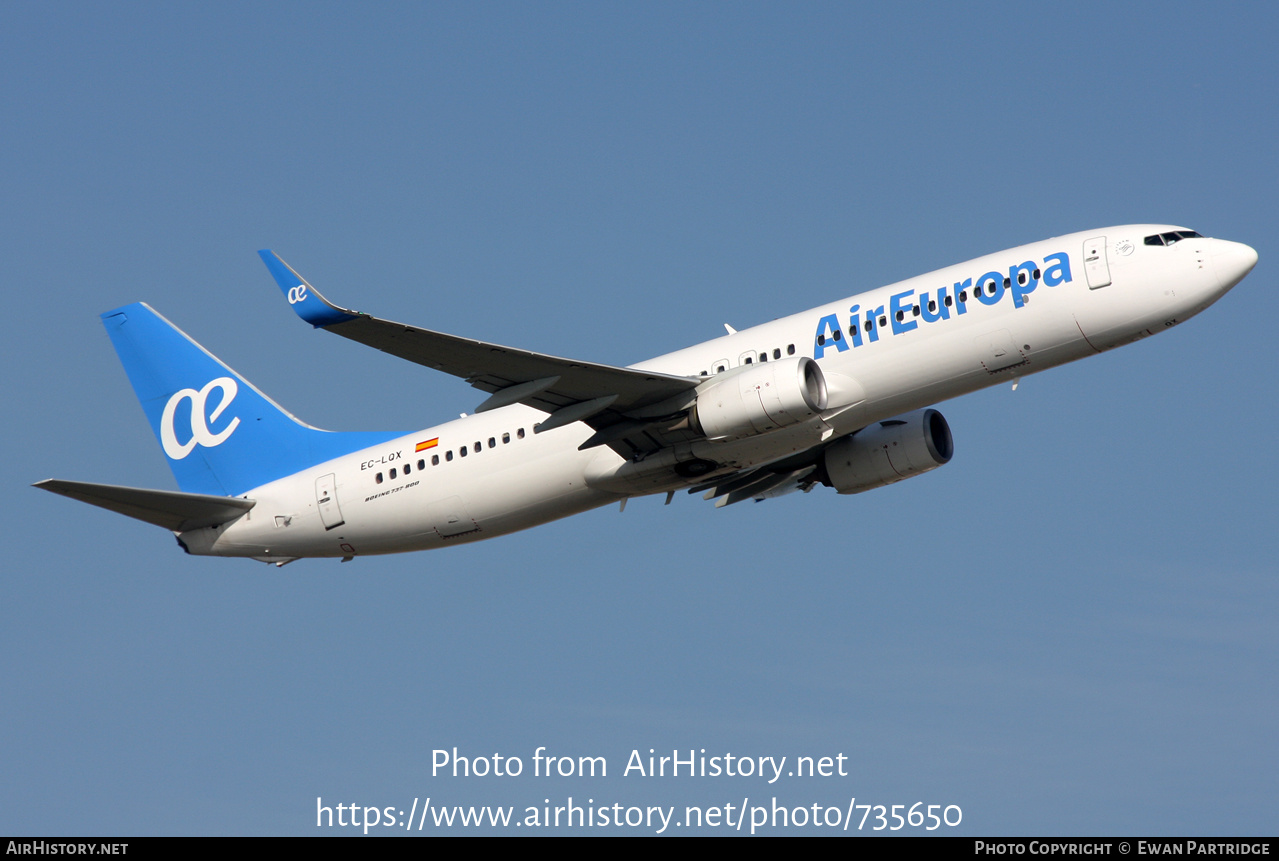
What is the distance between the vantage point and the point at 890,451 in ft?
124

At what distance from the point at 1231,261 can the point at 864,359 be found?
8537mm

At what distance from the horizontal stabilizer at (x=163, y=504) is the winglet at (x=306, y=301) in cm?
822

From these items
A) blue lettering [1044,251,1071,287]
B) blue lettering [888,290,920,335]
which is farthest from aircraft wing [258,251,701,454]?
blue lettering [1044,251,1071,287]

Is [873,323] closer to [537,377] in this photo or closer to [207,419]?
[537,377]

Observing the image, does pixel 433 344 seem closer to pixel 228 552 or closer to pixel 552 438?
pixel 552 438

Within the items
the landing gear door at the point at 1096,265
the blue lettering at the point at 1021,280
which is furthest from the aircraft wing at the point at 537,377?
the landing gear door at the point at 1096,265

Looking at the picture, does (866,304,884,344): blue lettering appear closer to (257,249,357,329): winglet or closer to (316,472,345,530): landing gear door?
(257,249,357,329): winglet

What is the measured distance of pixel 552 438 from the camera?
36.0 m

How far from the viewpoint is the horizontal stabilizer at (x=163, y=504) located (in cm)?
3441

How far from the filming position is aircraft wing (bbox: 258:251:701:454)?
29.2 meters

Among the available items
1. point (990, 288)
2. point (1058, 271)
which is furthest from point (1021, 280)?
point (1058, 271)

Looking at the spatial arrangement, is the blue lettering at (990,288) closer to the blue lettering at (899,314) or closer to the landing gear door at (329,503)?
the blue lettering at (899,314)

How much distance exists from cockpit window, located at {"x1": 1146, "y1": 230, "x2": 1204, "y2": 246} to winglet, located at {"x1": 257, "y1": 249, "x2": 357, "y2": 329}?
721 inches
